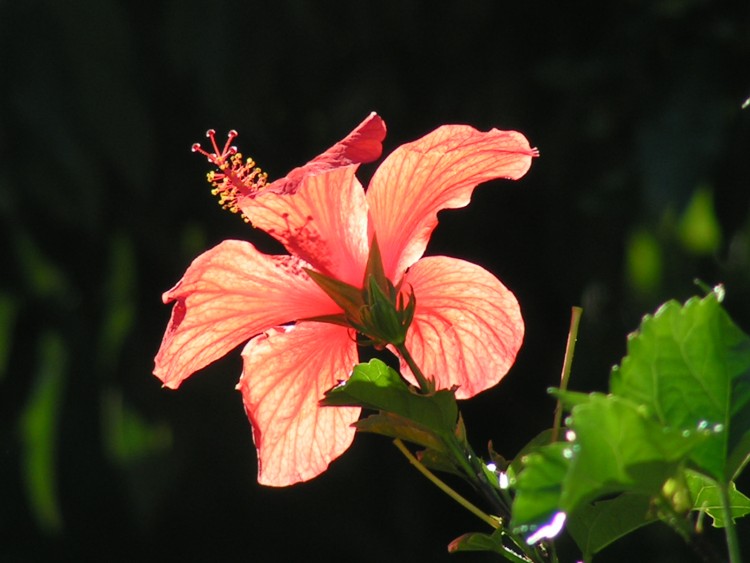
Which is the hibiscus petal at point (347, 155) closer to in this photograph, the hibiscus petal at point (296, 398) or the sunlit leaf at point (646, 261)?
the hibiscus petal at point (296, 398)

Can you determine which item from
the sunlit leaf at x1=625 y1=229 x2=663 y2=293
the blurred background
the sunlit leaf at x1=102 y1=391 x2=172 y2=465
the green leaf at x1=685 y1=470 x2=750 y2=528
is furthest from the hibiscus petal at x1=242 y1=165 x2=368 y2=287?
the sunlit leaf at x1=102 y1=391 x2=172 y2=465

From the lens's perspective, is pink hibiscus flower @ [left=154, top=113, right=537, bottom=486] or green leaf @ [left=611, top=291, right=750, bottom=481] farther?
pink hibiscus flower @ [left=154, top=113, right=537, bottom=486]

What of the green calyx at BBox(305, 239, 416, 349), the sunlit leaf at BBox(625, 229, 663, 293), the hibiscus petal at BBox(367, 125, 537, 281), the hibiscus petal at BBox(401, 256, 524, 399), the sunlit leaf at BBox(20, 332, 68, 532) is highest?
the hibiscus petal at BBox(367, 125, 537, 281)

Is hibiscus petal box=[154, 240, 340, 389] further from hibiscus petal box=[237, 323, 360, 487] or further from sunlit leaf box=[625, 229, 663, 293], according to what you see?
sunlit leaf box=[625, 229, 663, 293]

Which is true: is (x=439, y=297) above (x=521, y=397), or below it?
above

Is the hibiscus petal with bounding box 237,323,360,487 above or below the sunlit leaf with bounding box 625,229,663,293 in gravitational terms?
above

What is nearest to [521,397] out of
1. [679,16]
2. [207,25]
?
[679,16]

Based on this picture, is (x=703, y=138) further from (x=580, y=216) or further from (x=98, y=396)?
(x=98, y=396)

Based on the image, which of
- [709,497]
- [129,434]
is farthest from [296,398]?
[129,434]
